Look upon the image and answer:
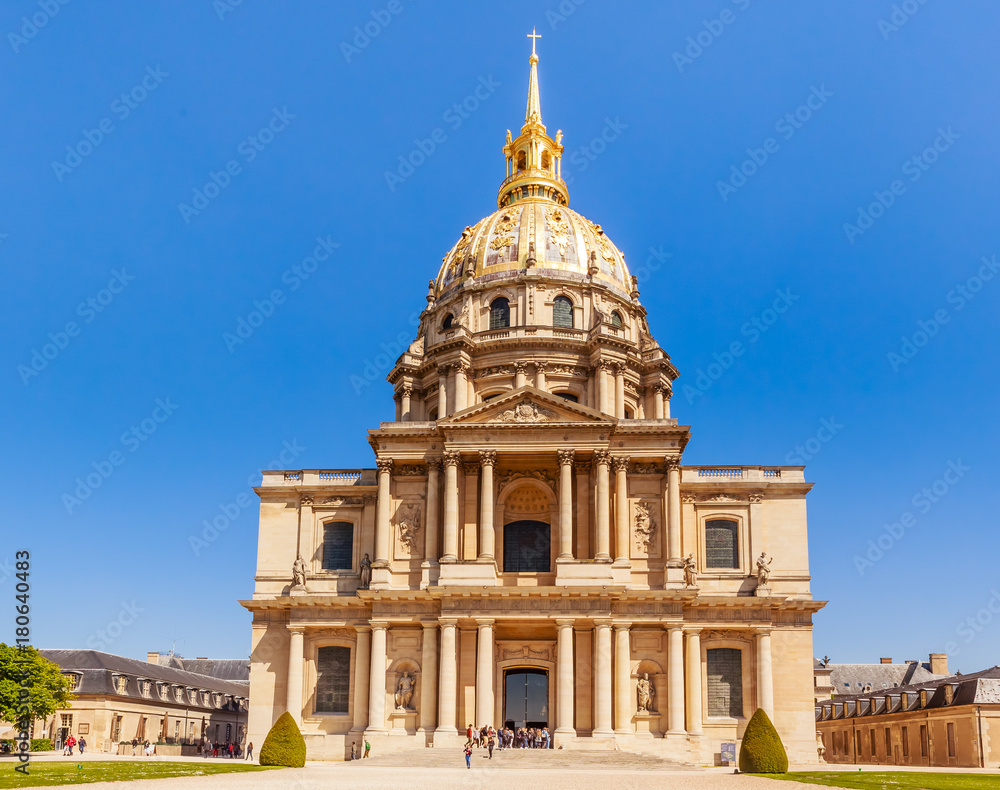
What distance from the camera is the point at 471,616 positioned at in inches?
1909

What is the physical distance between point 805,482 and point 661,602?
34.2ft

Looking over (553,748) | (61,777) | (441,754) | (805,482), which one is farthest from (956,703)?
(61,777)

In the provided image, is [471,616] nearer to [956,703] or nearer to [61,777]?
[61,777]

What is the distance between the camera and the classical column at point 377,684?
48.5 metres

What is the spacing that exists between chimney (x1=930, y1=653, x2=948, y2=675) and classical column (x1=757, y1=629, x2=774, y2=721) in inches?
1652

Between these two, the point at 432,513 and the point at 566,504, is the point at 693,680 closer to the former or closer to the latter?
the point at 566,504

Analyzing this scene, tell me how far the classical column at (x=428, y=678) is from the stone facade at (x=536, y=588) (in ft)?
0.30

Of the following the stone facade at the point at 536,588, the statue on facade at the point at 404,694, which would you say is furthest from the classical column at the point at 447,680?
the statue on facade at the point at 404,694

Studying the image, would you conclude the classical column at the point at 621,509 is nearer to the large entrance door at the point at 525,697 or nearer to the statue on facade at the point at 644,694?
the statue on facade at the point at 644,694

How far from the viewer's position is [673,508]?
50.9m

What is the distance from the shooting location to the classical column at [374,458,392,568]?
51.6 meters

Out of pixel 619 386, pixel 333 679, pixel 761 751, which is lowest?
pixel 761 751

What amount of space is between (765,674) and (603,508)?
1075cm

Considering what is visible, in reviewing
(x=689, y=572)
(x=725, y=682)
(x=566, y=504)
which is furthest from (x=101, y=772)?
(x=725, y=682)
